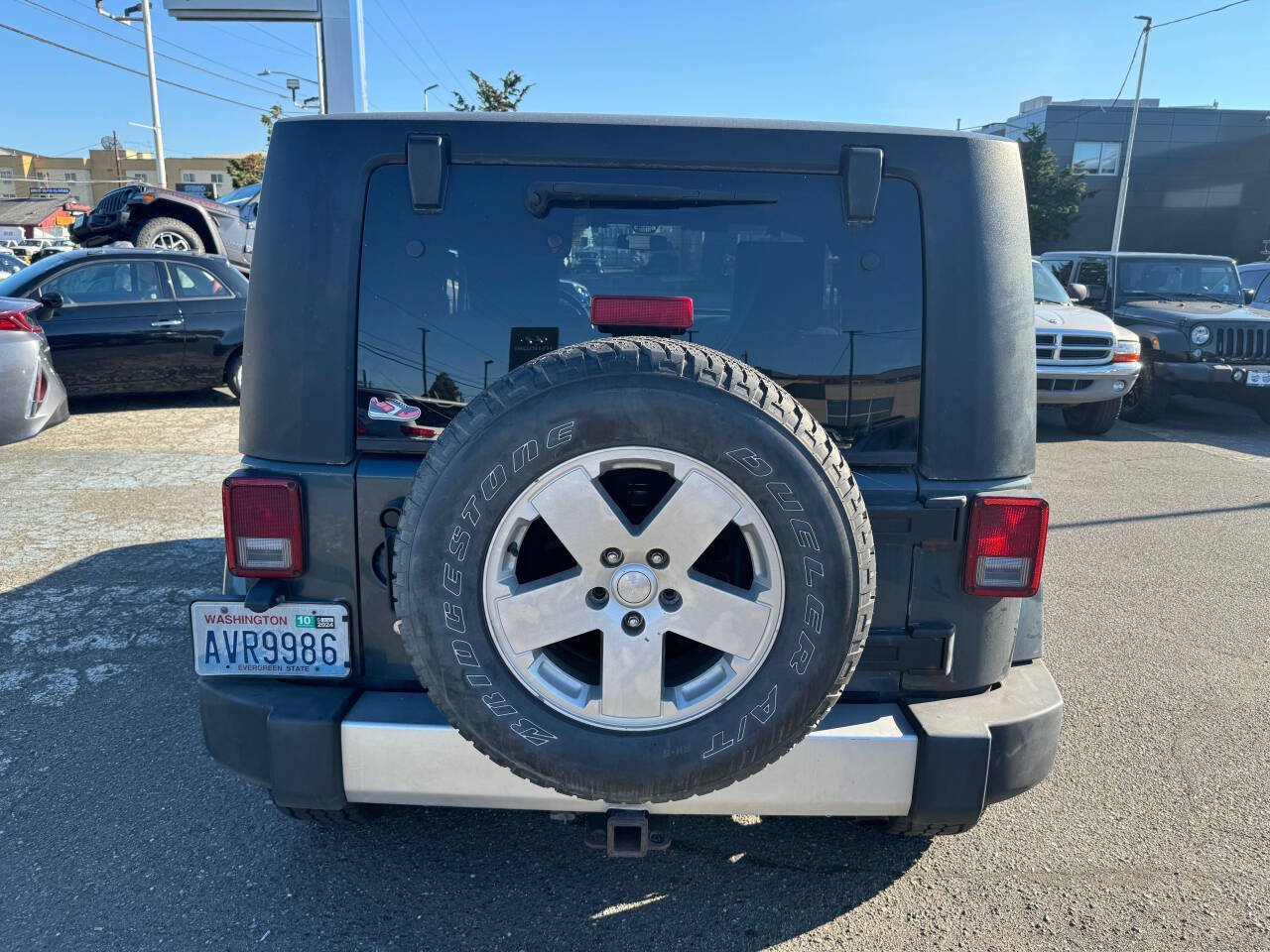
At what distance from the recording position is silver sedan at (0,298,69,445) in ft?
21.6

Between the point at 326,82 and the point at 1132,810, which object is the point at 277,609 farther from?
the point at 326,82

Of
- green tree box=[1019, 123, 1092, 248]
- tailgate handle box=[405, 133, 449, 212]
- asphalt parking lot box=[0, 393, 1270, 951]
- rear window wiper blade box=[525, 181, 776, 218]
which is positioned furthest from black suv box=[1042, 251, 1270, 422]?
green tree box=[1019, 123, 1092, 248]

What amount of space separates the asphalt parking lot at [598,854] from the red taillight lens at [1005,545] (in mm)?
980

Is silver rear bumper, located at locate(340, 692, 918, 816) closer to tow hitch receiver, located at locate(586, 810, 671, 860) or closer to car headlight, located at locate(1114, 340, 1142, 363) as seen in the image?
tow hitch receiver, located at locate(586, 810, 671, 860)

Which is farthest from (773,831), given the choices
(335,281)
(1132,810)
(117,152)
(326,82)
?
(117,152)

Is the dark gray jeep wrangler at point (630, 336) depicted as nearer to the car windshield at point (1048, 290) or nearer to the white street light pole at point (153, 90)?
the car windshield at point (1048, 290)

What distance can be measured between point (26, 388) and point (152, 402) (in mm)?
3695

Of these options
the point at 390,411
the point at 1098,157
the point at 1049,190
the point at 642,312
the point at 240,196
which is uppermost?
the point at 1098,157

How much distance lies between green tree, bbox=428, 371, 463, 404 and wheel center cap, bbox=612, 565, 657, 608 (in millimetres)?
645

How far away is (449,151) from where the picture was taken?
2.21 meters

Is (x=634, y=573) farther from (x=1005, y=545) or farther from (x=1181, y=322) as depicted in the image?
(x=1181, y=322)

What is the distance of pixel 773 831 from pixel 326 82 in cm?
570

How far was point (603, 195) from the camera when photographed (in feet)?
7.30

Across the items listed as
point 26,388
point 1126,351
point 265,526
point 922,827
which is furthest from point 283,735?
point 1126,351
